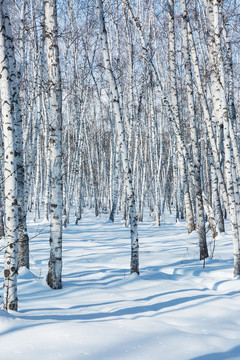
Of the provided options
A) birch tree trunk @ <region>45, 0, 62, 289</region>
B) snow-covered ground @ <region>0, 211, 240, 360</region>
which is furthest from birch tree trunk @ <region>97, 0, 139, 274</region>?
birch tree trunk @ <region>45, 0, 62, 289</region>

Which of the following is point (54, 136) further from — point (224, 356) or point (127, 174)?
point (224, 356)

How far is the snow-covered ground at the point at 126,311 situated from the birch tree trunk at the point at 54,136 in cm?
41

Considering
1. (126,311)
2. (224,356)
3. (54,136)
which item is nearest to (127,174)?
(54,136)

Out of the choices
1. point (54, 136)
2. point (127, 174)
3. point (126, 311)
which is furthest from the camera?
point (127, 174)

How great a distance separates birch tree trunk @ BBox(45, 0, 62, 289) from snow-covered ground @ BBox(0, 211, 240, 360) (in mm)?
405

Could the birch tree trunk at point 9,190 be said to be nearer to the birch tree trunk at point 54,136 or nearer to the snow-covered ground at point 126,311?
the snow-covered ground at point 126,311

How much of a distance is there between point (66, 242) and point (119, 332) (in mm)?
6829

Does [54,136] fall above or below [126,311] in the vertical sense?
above

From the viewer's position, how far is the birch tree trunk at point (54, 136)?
4.74 meters

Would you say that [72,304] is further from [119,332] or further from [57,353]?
[57,353]

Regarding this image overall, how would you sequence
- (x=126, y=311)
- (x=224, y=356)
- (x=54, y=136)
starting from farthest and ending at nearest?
(x=54, y=136)
(x=126, y=311)
(x=224, y=356)

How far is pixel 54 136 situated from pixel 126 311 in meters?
2.76

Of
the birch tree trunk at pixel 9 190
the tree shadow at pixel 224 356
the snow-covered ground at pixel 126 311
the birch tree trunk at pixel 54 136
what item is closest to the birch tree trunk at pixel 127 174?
the snow-covered ground at pixel 126 311

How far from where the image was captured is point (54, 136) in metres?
4.79
